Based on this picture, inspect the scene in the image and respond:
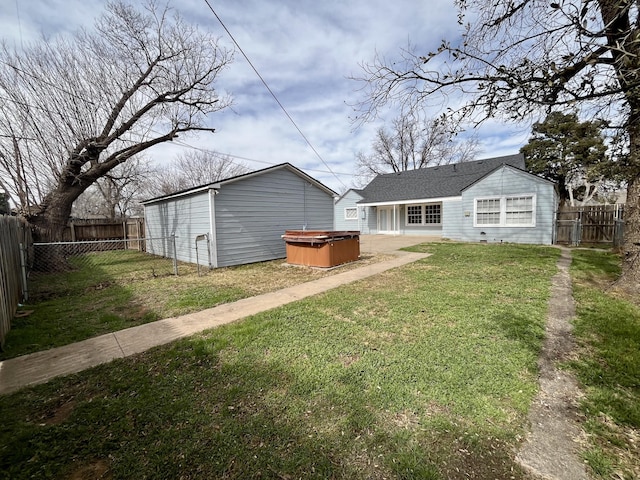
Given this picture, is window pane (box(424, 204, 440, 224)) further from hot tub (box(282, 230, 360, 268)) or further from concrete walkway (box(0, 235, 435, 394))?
concrete walkway (box(0, 235, 435, 394))

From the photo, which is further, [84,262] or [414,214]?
[414,214]

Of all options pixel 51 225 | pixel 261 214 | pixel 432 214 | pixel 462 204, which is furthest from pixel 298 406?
pixel 432 214

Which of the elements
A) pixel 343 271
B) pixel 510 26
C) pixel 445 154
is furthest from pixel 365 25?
pixel 445 154

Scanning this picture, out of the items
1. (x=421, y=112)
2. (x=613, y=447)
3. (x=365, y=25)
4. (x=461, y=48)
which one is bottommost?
(x=613, y=447)

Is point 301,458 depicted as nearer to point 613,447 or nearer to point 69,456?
point 69,456

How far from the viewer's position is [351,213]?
22422mm

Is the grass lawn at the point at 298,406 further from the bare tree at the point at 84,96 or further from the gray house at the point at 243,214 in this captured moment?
the bare tree at the point at 84,96

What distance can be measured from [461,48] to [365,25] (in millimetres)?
3855

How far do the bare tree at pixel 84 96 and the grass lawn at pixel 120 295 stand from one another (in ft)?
10.2

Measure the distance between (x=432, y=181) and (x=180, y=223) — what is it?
1573cm

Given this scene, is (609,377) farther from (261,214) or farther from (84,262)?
(84,262)

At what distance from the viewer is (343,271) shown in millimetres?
8039

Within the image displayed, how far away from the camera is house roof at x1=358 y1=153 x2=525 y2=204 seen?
1652 cm

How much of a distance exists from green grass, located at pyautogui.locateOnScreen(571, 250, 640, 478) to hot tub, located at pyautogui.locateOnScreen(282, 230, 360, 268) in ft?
18.5
